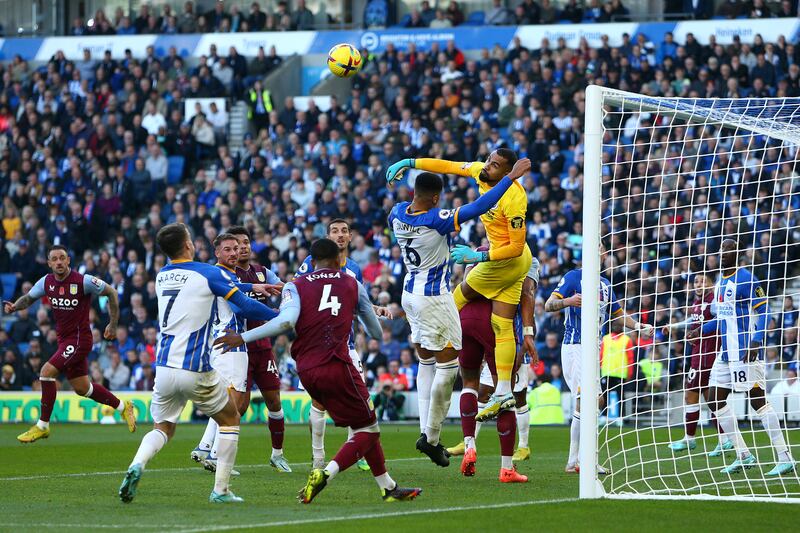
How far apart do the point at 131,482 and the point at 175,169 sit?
2206cm

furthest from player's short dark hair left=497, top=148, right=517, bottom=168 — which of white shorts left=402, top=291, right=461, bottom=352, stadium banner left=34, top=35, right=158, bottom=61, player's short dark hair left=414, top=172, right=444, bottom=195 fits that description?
stadium banner left=34, top=35, right=158, bottom=61

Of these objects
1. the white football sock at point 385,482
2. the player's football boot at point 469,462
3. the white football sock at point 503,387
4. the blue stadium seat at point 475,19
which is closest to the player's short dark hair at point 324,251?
the white football sock at point 385,482

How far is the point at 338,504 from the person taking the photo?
31.3ft

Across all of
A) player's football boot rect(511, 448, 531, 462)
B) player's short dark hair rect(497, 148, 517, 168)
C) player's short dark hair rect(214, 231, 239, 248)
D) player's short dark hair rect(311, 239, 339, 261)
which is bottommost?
player's football boot rect(511, 448, 531, 462)

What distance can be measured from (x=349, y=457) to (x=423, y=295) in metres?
2.78

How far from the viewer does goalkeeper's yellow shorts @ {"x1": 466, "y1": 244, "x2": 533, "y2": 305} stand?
11.7 m

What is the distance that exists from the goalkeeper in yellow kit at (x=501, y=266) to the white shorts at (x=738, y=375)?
268 cm

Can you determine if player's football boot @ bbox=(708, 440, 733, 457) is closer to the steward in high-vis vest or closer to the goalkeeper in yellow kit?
the goalkeeper in yellow kit

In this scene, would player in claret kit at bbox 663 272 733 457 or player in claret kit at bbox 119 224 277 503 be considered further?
player in claret kit at bbox 663 272 733 457

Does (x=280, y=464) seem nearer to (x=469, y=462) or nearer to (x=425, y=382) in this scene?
(x=425, y=382)

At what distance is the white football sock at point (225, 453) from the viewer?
31.2 feet

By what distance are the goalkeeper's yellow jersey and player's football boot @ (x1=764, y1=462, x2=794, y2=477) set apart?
3364mm

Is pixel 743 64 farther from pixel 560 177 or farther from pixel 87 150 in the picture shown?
pixel 87 150

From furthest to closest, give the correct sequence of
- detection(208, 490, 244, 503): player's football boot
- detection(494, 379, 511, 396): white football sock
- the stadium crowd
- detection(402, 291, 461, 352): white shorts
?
the stadium crowd < detection(402, 291, 461, 352): white shorts < detection(494, 379, 511, 396): white football sock < detection(208, 490, 244, 503): player's football boot
